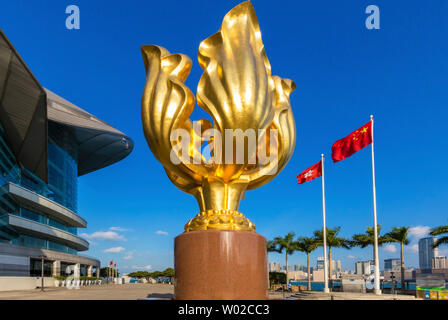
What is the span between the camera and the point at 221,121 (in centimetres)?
829

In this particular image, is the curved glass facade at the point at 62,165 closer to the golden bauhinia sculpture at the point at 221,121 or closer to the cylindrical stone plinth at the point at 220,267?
the golden bauhinia sculpture at the point at 221,121

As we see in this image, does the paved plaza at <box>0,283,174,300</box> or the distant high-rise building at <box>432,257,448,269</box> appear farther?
the distant high-rise building at <box>432,257,448,269</box>

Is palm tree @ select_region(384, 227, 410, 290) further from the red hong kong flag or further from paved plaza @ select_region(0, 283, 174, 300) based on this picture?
paved plaza @ select_region(0, 283, 174, 300)

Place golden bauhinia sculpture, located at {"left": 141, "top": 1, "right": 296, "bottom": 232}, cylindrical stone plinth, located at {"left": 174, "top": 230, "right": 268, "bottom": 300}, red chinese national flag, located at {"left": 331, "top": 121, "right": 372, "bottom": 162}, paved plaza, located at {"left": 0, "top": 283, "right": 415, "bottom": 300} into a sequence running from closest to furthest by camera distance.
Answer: cylindrical stone plinth, located at {"left": 174, "top": 230, "right": 268, "bottom": 300}
golden bauhinia sculpture, located at {"left": 141, "top": 1, "right": 296, "bottom": 232}
paved plaza, located at {"left": 0, "top": 283, "right": 415, "bottom": 300}
red chinese national flag, located at {"left": 331, "top": 121, "right": 372, "bottom": 162}

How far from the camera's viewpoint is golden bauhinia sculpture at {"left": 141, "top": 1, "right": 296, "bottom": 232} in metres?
8.18

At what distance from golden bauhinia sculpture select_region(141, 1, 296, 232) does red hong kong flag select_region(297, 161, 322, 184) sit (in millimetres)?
16253

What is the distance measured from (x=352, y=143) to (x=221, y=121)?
14.1 metres

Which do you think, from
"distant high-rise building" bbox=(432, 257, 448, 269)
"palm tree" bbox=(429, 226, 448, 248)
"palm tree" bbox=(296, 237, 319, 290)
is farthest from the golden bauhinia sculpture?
"distant high-rise building" bbox=(432, 257, 448, 269)

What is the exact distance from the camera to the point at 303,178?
25797 mm

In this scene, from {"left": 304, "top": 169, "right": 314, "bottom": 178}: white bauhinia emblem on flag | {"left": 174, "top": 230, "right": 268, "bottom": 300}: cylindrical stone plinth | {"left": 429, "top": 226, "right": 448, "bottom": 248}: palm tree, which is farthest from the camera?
{"left": 304, "top": 169, "right": 314, "bottom": 178}: white bauhinia emblem on flag

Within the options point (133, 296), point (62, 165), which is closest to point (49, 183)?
point (62, 165)

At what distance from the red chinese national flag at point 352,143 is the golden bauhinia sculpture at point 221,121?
12075 mm

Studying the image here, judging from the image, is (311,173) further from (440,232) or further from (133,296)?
(133,296)
